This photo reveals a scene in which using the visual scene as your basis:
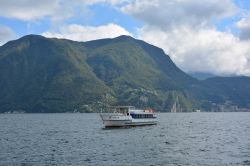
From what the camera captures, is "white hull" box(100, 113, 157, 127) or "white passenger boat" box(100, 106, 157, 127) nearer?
"white hull" box(100, 113, 157, 127)

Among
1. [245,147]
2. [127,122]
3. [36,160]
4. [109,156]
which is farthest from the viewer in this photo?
[127,122]

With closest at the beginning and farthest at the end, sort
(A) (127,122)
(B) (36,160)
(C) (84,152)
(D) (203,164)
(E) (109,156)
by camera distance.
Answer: (D) (203,164) < (B) (36,160) < (E) (109,156) < (C) (84,152) < (A) (127,122)

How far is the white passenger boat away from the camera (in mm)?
149375

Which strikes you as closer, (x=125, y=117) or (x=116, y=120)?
(x=116, y=120)

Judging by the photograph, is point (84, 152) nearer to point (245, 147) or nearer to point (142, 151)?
point (142, 151)

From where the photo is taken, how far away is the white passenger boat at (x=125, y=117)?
490ft

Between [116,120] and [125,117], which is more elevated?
[125,117]

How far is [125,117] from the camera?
15338 centimetres

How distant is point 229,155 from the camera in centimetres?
7506

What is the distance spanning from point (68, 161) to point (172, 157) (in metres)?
17.9

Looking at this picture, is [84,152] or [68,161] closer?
[68,161]

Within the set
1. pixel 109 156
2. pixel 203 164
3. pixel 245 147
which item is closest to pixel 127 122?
pixel 245 147

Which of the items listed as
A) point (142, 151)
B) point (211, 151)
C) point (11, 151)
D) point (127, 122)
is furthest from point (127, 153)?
point (127, 122)

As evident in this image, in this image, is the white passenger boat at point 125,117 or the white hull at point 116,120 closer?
the white hull at point 116,120
